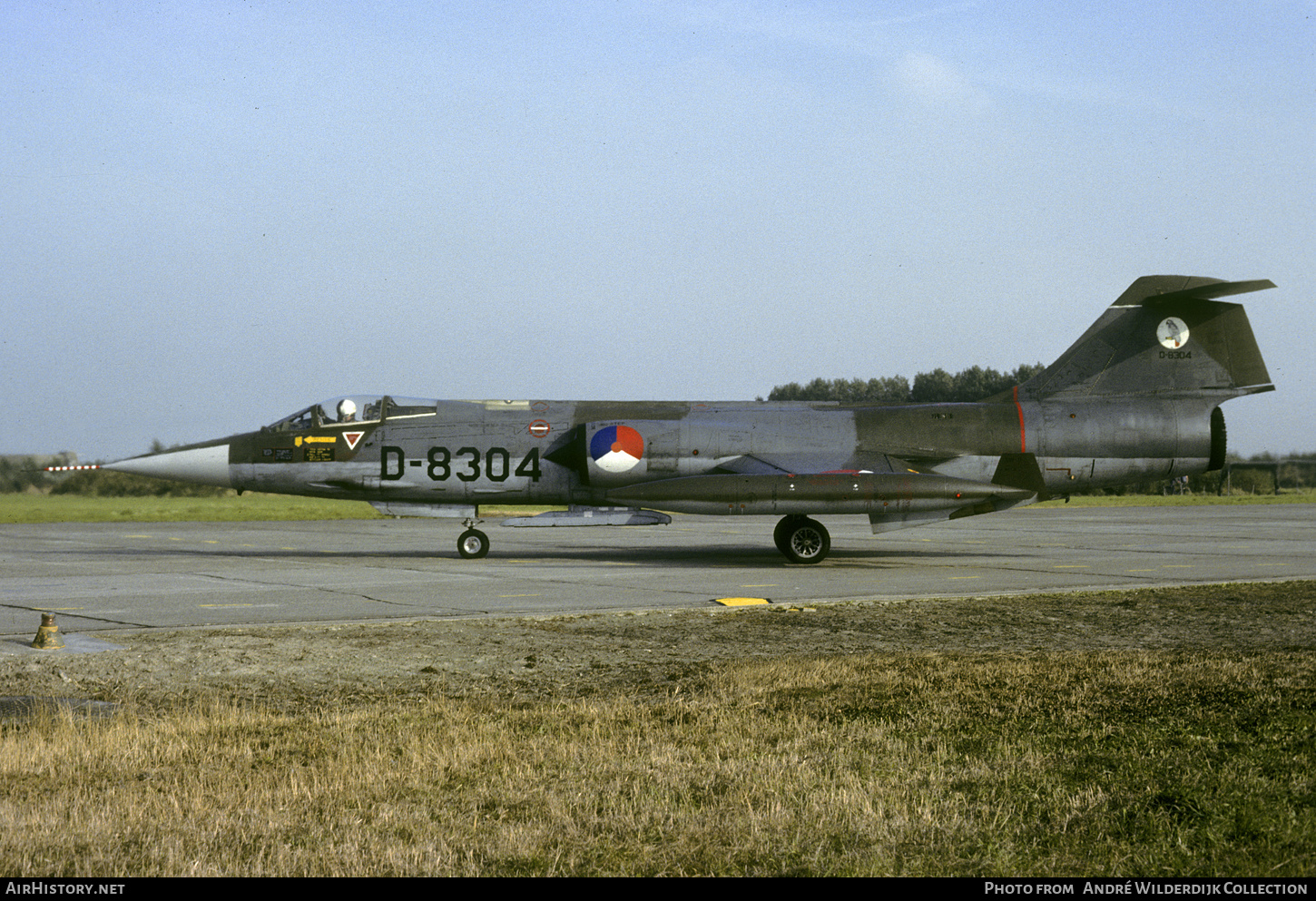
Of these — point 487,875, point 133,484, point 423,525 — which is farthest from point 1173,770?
point 133,484

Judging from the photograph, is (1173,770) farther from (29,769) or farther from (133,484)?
(133,484)

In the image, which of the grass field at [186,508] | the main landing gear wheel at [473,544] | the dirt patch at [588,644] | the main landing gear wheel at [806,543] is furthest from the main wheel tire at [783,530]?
the grass field at [186,508]

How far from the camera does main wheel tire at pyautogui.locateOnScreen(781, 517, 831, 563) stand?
68.2 ft

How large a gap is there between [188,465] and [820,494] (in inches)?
471

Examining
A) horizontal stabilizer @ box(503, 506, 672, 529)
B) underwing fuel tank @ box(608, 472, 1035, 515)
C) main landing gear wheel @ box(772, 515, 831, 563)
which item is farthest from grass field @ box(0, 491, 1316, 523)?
main landing gear wheel @ box(772, 515, 831, 563)

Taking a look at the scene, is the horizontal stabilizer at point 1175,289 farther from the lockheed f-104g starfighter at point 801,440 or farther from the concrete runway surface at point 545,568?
the concrete runway surface at point 545,568

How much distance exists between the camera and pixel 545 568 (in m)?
19.6

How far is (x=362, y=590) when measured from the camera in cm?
1576

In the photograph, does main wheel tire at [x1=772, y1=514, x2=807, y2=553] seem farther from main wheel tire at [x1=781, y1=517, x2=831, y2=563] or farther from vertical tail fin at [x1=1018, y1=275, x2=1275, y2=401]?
vertical tail fin at [x1=1018, y1=275, x2=1275, y2=401]

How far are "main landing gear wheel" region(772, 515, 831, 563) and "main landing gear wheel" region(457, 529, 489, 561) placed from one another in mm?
5728

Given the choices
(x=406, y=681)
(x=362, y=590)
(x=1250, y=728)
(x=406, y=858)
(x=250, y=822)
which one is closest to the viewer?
(x=406, y=858)

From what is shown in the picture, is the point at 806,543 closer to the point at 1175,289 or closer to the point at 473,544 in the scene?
the point at 473,544

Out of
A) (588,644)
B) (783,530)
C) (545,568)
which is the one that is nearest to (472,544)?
(545,568)
